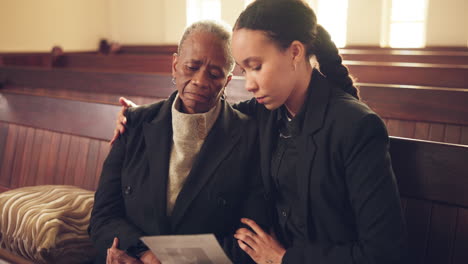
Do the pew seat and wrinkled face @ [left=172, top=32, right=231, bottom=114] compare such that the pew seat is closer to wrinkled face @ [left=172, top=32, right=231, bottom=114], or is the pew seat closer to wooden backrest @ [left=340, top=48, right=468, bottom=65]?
wrinkled face @ [left=172, top=32, right=231, bottom=114]

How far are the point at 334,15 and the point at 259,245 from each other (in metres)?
8.32

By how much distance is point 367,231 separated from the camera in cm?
127

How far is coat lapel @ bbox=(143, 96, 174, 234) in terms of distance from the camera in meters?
1.61

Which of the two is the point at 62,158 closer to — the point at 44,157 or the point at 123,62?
the point at 44,157

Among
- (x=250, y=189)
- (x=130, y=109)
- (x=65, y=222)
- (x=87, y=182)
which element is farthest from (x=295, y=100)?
(x=87, y=182)

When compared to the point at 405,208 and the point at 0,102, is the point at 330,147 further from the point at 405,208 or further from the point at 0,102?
the point at 0,102

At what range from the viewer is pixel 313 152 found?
1383 millimetres

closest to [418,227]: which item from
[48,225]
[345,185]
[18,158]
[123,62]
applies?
[345,185]

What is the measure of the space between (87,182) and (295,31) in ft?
5.62

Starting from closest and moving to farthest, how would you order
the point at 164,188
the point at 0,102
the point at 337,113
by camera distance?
the point at 337,113 < the point at 164,188 < the point at 0,102

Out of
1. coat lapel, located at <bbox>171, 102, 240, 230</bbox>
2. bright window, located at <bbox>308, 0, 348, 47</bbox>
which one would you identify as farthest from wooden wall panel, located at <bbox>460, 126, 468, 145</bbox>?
bright window, located at <bbox>308, 0, 348, 47</bbox>

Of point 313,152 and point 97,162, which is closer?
point 313,152

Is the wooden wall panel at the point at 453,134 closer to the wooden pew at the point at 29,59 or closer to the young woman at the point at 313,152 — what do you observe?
the young woman at the point at 313,152

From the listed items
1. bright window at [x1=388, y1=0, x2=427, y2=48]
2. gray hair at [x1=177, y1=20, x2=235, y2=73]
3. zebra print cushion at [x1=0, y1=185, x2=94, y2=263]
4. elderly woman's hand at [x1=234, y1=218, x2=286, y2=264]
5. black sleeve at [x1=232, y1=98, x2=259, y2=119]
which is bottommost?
zebra print cushion at [x1=0, y1=185, x2=94, y2=263]
